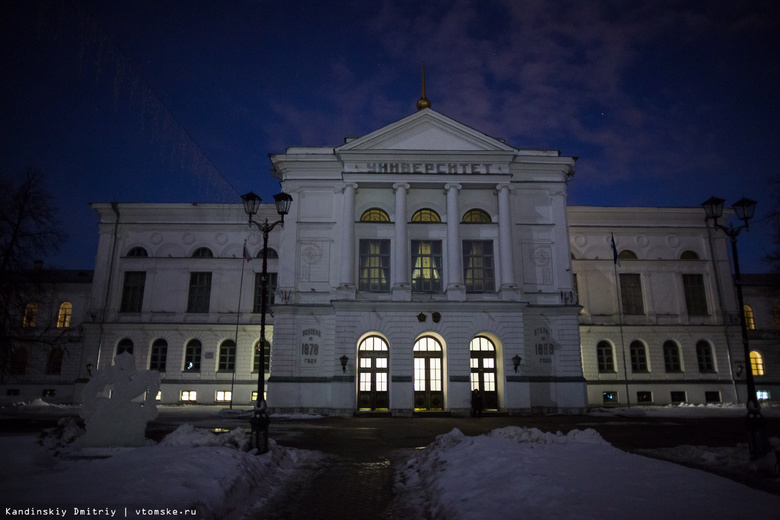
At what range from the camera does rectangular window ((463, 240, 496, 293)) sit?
26344 mm

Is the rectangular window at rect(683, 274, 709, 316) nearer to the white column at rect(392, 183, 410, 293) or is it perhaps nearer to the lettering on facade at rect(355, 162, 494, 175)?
the lettering on facade at rect(355, 162, 494, 175)

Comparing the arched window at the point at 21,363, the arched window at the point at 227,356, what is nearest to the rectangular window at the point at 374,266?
the arched window at the point at 227,356

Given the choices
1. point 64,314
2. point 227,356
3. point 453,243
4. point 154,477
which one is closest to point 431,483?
point 154,477

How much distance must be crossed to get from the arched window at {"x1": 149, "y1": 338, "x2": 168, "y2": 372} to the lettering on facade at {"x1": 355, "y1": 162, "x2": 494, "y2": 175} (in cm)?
1855

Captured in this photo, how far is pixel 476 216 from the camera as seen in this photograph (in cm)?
2752

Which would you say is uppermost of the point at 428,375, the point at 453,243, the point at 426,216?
the point at 426,216

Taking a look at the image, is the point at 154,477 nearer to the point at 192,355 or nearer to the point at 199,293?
the point at 192,355

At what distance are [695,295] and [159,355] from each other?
37258mm

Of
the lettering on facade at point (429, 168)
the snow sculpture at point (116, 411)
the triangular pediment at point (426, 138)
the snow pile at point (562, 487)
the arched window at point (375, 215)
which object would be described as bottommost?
the snow pile at point (562, 487)

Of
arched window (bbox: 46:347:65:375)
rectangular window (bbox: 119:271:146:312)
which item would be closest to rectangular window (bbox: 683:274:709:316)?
rectangular window (bbox: 119:271:146:312)

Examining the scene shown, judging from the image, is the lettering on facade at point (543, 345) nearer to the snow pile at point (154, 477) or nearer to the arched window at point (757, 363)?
the arched window at point (757, 363)

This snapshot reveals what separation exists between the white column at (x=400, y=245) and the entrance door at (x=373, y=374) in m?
3.16

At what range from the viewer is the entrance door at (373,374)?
24891 millimetres

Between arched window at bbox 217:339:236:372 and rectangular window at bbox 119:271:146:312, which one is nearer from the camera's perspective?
arched window at bbox 217:339:236:372
